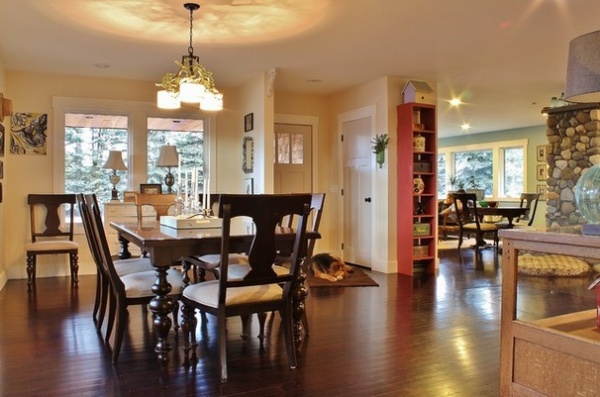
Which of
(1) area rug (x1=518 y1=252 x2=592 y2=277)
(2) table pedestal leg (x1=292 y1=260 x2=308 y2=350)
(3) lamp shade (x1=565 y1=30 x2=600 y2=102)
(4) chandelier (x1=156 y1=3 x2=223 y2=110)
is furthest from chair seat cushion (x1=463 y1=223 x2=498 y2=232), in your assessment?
(3) lamp shade (x1=565 y1=30 x2=600 y2=102)

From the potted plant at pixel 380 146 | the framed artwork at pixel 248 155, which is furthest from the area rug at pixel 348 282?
the framed artwork at pixel 248 155

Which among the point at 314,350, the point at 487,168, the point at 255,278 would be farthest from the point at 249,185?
the point at 487,168

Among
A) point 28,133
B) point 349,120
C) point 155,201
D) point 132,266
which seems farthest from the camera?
point 349,120

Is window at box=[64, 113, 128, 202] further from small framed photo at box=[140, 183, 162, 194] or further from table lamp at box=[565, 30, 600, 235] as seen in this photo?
table lamp at box=[565, 30, 600, 235]

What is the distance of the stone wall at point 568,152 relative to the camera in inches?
248

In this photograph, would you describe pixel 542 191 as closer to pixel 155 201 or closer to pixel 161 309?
pixel 155 201

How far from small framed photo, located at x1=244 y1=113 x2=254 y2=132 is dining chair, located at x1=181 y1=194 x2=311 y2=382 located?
3.60 meters

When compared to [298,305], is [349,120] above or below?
above

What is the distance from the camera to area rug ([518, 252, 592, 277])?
568 cm

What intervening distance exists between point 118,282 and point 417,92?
422 centimetres

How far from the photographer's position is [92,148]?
5949mm

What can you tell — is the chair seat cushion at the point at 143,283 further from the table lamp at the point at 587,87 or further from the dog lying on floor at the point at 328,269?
the dog lying on floor at the point at 328,269

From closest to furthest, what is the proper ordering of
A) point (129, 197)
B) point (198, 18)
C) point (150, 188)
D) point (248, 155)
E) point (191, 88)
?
point (191, 88), point (198, 18), point (129, 197), point (150, 188), point (248, 155)

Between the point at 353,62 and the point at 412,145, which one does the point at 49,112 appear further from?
the point at 412,145
